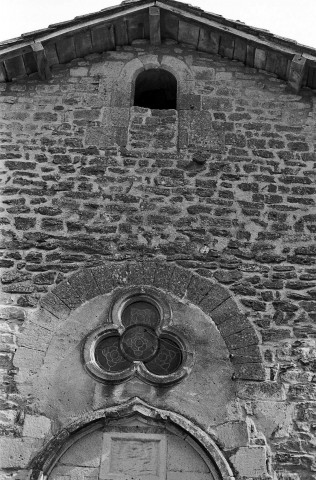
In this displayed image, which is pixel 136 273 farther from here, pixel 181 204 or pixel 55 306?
pixel 181 204

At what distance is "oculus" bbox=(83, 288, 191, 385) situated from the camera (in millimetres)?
6008

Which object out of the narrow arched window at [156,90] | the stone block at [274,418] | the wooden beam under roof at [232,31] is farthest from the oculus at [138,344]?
the wooden beam under roof at [232,31]

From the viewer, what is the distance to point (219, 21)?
7785mm

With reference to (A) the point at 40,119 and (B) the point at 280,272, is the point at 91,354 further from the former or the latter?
(A) the point at 40,119

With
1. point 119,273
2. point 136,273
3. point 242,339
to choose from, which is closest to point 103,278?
point 119,273

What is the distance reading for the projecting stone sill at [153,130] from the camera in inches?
290

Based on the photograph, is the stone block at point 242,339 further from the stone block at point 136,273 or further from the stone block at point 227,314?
the stone block at point 136,273

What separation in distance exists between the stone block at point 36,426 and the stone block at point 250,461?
52.7 inches

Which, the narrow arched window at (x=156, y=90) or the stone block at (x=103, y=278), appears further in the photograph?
the narrow arched window at (x=156, y=90)

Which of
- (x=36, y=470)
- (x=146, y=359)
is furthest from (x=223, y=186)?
(x=36, y=470)

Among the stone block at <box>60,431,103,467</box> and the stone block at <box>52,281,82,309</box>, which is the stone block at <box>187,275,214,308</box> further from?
the stone block at <box>60,431,103,467</box>

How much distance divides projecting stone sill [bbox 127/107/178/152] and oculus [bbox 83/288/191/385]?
5.20ft

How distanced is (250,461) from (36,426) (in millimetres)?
1541

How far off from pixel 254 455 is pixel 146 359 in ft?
3.70
